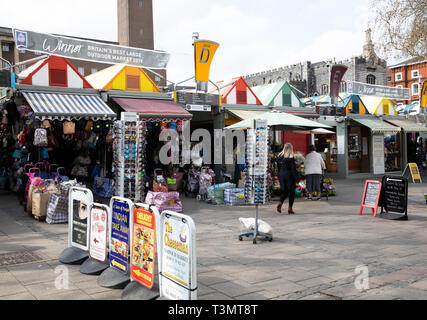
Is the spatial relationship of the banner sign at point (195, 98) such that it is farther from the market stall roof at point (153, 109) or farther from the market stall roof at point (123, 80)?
the market stall roof at point (123, 80)

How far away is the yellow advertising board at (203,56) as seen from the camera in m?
12.4

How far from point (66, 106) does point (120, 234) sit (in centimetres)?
713

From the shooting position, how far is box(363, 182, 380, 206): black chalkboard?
365 inches

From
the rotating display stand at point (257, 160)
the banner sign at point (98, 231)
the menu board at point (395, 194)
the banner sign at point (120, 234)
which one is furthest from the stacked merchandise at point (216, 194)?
the banner sign at point (120, 234)

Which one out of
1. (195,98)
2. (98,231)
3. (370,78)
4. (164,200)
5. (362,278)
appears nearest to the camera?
(362,278)

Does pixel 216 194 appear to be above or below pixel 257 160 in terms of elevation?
below

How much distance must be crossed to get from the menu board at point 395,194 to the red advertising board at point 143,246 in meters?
6.60

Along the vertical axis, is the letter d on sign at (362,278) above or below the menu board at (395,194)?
below

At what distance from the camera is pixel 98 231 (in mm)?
5082

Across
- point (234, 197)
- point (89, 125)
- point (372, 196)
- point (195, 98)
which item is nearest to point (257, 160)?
point (234, 197)

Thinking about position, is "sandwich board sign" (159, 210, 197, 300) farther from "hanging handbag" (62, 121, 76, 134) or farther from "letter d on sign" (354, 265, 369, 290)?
"hanging handbag" (62, 121, 76, 134)

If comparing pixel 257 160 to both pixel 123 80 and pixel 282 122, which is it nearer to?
pixel 282 122

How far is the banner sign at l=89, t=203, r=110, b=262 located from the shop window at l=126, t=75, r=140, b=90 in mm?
8199
